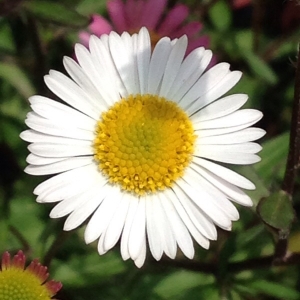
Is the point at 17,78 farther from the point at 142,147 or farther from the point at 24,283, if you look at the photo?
the point at 24,283

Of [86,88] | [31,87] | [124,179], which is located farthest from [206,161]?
[31,87]

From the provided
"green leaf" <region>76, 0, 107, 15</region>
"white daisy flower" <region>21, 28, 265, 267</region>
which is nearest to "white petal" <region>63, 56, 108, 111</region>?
"white daisy flower" <region>21, 28, 265, 267</region>

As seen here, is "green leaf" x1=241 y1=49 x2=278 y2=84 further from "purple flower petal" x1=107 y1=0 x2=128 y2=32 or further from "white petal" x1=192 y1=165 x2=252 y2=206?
"white petal" x1=192 y1=165 x2=252 y2=206

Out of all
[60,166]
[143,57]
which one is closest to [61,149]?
[60,166]

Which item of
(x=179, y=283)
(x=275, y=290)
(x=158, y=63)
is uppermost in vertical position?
(x=158, y=63)

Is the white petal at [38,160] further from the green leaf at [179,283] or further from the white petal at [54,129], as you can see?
the green leaf at [179,283]

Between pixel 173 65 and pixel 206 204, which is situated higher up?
pixel 173 65

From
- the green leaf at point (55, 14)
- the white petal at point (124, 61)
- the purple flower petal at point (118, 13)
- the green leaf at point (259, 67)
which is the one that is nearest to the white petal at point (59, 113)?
the white petal at point (124, 61)

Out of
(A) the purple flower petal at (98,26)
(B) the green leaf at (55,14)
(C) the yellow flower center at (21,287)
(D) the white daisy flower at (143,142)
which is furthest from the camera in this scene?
(A) the purple flower petal at (98,26)
